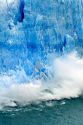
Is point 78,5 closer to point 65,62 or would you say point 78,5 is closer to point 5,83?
point 65,62

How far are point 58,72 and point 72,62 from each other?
641mm

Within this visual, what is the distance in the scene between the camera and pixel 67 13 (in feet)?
66.6

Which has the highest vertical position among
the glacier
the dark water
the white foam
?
the glacier

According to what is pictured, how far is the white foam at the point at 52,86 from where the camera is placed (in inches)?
752

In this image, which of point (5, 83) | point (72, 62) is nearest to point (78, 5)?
point (72, 62)

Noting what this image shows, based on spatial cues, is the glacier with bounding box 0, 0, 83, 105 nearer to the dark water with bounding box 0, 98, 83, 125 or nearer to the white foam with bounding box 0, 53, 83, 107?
the white foam with bounding box 0, 53, 83, 107

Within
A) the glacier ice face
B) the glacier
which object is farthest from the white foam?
the glacier ice face

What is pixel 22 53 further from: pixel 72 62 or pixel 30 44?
pixel 72 62

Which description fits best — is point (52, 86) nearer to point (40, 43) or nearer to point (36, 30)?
point (40, 43)

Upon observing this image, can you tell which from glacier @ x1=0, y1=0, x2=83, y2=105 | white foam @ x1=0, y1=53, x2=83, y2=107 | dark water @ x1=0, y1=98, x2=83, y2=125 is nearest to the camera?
dark water @ x1=0, y1=98, x2=83, y2=125

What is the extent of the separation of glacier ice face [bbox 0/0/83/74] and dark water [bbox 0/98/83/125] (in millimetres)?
1606

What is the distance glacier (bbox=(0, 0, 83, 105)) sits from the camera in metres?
19.6

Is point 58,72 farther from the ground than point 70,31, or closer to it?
closer to it

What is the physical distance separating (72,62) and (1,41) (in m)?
2.57
